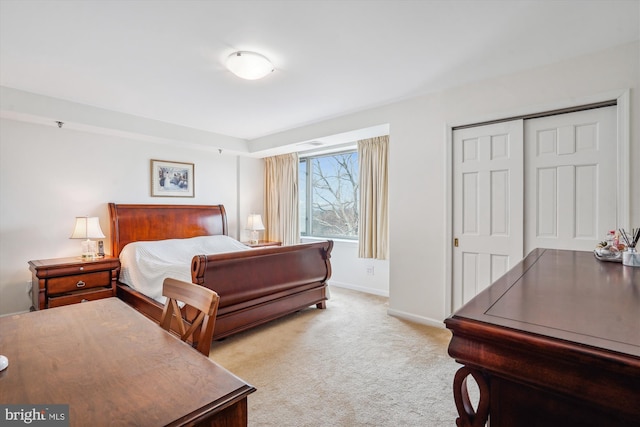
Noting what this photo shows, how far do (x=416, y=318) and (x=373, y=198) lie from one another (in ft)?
5.75

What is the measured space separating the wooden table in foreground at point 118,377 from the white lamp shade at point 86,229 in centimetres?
260

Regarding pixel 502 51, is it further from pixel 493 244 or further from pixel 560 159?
pixel 493 244

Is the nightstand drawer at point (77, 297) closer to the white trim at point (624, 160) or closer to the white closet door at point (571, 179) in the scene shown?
the white closet door at point (571, 179)

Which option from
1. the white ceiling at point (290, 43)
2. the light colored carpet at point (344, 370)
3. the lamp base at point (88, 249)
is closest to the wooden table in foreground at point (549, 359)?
the light colored carpet at point (344, 370)

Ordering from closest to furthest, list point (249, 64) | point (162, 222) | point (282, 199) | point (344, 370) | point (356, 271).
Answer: point (344, 370) < point (249, 64) < point (162, 222) < point (356, 271) < point (282, 199)

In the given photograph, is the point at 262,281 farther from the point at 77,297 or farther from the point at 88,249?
the point at 88,249

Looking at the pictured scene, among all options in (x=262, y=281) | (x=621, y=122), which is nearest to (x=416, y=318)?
(x=262, y=281)

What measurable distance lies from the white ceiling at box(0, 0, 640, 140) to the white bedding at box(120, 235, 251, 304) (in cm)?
175

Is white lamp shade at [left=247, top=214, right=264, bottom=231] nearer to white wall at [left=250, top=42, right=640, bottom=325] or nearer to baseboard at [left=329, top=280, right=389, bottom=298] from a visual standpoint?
baseboard at [left=329, top=280, right=389, bottom=298]

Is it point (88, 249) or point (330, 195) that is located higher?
point (330, 195)

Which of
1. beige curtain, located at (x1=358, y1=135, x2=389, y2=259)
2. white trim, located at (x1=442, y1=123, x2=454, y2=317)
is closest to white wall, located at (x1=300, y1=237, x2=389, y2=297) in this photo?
beige curtain, located at (x1=358, y1=135, x2=389, y2=259)

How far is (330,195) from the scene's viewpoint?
5.34 metres

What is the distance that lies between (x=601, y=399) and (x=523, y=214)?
8.39ft

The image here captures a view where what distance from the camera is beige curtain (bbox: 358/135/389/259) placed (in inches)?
171
